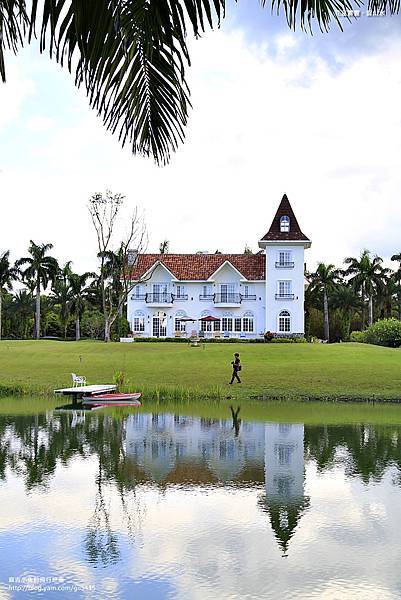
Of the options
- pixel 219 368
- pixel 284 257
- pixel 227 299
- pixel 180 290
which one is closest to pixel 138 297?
pixel 180 290

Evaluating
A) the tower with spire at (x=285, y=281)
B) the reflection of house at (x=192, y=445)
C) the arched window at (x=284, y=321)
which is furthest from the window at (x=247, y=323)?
the reflection of house at (x=192, y=445)

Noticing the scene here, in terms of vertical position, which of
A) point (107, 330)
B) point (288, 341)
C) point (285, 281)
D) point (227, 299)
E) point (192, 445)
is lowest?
point (192, 445)

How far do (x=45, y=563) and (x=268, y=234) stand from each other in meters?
53.1

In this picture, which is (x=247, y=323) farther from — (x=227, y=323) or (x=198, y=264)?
(x=198, y=264)

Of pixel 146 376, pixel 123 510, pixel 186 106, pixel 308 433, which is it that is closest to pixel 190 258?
pixel 146 376

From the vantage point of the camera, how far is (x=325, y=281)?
73.3m

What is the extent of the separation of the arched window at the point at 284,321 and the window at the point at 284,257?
3.95m

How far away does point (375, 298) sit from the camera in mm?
74875

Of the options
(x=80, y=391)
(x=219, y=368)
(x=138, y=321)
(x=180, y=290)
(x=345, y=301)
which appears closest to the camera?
(x=80, y=391)

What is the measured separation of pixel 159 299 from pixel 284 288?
408 inches

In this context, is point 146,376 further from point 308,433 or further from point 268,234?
point 268,234

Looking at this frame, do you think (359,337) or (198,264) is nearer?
(359,337)

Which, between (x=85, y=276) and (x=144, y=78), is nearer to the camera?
(x=144, y=78)

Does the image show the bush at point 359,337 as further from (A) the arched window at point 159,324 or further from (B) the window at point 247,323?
(A) the arched window at point 159,324
